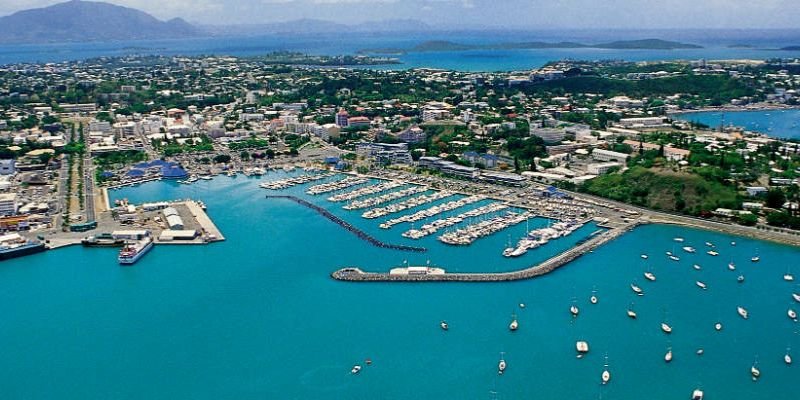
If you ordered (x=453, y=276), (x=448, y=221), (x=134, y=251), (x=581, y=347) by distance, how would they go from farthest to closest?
(x=448, y=221) → (x=134, y=251) → (x=453, y=276) → (x=581, y=347)

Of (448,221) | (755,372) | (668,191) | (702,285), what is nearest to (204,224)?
(448,221)

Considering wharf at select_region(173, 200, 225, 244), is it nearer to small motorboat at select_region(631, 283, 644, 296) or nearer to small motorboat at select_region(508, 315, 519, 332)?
small motorboat at select_region(508, 315, 519, 332)

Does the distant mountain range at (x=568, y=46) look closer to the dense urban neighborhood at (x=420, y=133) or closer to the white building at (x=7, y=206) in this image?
the dense urban neighborhood at (x=420, y=133)

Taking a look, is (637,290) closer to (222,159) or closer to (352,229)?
(352,229)

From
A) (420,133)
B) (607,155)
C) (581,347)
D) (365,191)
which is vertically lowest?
(581,347)

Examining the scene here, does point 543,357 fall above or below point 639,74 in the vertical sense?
below

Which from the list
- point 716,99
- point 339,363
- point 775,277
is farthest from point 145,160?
point 716,99

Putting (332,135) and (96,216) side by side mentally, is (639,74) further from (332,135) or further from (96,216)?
(96,216)

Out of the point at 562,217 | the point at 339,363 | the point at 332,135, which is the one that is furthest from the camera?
the point at 332,135
